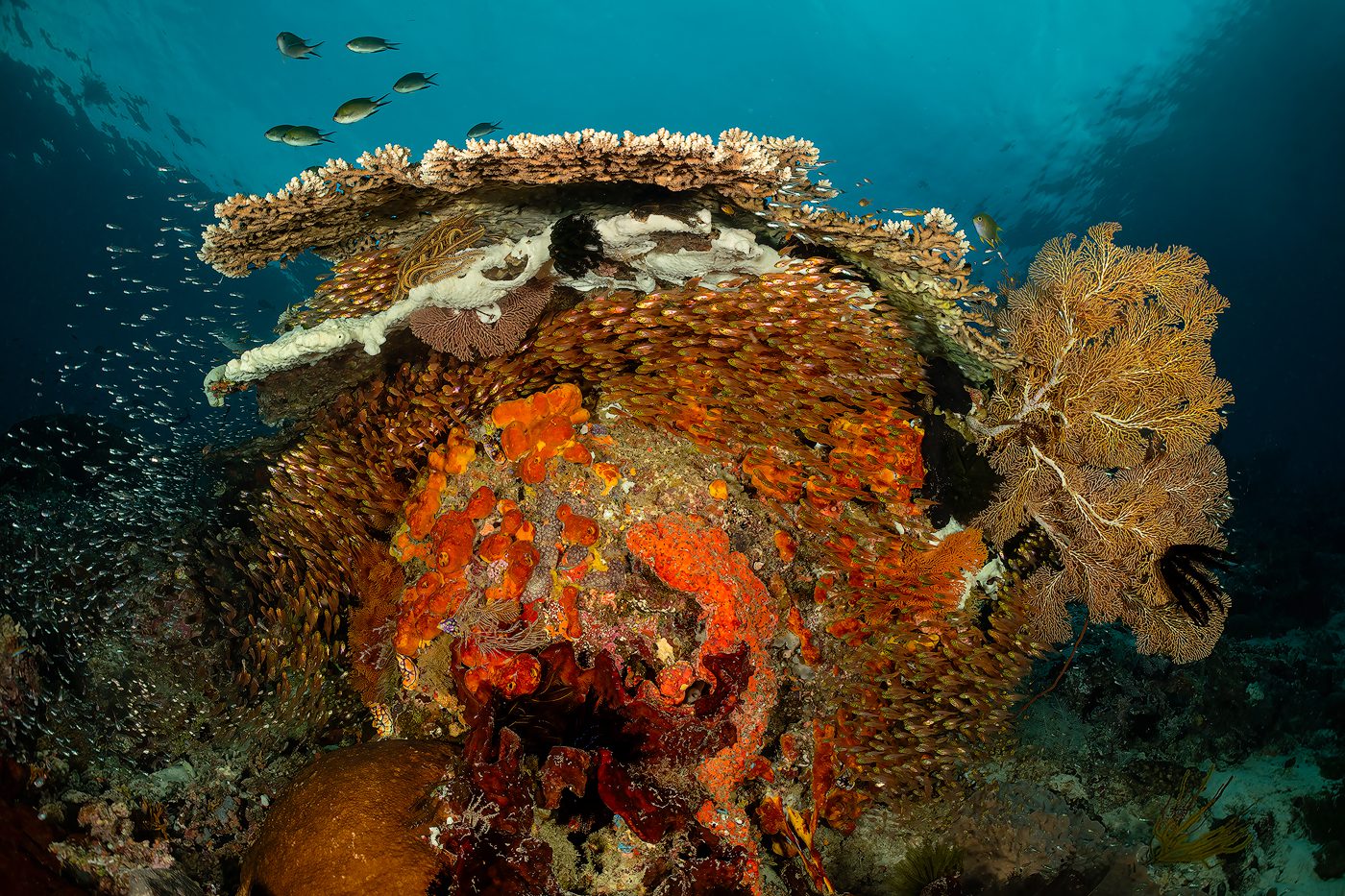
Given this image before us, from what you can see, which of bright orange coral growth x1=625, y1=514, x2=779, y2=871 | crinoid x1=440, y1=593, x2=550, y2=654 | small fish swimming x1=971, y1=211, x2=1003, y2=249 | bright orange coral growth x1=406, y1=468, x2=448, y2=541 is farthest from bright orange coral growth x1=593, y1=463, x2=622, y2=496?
small fish swimming x1=971, y1=211, x2=1003, y2=249

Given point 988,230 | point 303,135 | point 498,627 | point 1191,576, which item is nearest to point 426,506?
point 498,627

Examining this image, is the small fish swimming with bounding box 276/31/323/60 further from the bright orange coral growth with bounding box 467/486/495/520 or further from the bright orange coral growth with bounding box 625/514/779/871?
the bright orange coral growth with bounding box 625/514/779/871

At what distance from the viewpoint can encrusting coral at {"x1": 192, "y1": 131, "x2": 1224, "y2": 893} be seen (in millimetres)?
4422

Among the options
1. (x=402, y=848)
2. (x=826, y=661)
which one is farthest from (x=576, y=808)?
(x=826, y=661)

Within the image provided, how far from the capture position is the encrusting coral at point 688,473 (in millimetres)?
4422

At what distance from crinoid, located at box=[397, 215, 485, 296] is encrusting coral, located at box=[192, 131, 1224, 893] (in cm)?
3

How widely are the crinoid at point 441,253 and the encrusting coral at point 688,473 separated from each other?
0.10ft

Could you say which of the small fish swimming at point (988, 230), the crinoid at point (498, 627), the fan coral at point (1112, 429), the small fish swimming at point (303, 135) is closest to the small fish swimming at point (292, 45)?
the small fish swimming at point (303, 135)

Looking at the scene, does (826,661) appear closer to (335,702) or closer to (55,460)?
(335,702)

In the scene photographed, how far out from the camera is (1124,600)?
5.94m

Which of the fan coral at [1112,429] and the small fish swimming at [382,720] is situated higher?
the fan coral at [1112,429]

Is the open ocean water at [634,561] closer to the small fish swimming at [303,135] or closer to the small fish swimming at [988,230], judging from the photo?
the small fish swimming at [303,135]

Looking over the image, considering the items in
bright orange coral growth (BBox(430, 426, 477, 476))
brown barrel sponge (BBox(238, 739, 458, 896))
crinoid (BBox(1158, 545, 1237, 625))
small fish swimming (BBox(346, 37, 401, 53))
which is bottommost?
brown barrel sponge (BBox(238, 739, 458, 896))

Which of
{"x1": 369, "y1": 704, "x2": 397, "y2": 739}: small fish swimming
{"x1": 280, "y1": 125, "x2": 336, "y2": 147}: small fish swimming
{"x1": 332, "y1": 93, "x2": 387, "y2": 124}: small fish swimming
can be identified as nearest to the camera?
{"x1": 369, "y1": 704, "x2": 397, "y2": 739}: small fish swimming
